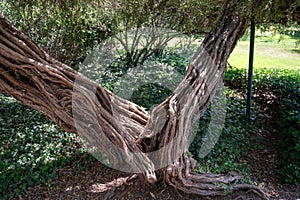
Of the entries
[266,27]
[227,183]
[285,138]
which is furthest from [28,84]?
[266,27]

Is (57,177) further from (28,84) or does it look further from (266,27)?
(266,27)

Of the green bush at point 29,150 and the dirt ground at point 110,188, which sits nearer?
the dirt ground at point 110,188

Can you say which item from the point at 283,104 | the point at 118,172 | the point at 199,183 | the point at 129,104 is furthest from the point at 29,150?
the point at 283,104

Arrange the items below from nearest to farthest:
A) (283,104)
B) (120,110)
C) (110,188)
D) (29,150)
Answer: (120,110) < (110,188) < (29,150) < (283,104)

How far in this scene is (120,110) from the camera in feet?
7.17

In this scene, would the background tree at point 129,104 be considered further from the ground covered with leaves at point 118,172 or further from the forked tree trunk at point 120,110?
the ground covered with leaves at point 118,172

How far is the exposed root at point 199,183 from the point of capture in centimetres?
213

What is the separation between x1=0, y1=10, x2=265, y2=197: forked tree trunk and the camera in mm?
1885

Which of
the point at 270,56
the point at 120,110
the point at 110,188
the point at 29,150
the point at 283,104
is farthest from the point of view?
the point at 270,56

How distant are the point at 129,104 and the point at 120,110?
18 centimetres

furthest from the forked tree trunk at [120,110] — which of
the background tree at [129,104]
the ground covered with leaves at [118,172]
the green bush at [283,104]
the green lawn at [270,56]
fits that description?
the green lawn at [270,56]

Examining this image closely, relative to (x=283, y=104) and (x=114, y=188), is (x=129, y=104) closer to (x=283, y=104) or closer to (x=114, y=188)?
(x=114, y=188)

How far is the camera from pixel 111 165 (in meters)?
2.48

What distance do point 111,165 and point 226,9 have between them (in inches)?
66.9
